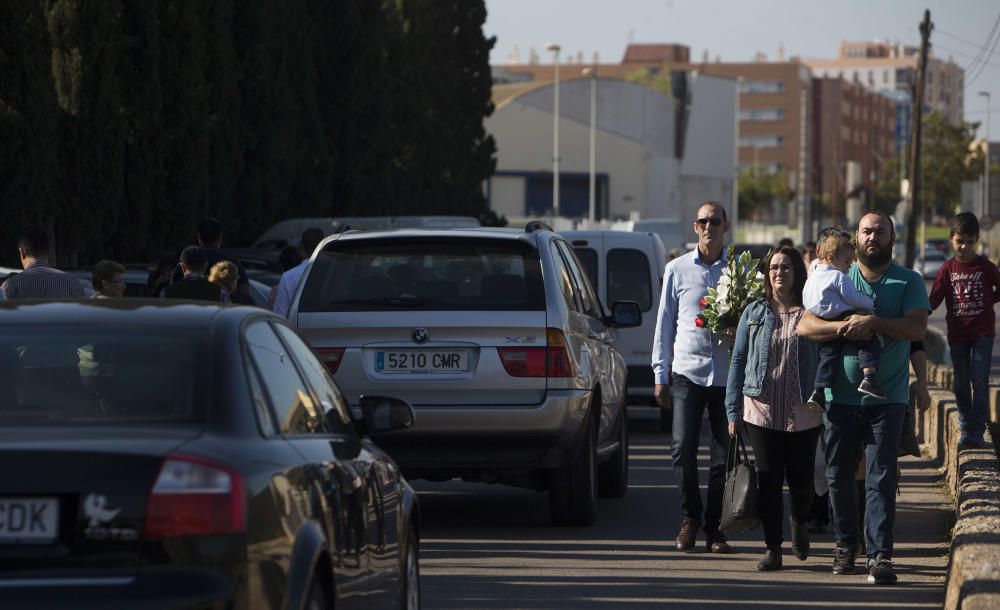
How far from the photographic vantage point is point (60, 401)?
17.0 ft

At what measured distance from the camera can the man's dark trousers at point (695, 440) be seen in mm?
10336

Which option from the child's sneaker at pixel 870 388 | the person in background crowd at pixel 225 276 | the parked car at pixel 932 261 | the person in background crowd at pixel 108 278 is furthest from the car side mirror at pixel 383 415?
the parked car at pixel 932 261

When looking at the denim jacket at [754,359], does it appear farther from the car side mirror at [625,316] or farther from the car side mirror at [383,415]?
the car side mirror at [383,415]

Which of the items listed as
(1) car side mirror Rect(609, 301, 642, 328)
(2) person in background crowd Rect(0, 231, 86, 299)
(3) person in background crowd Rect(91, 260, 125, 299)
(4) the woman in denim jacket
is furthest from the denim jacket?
(2) person in background crowd Rect(0, 231, 86, 299)

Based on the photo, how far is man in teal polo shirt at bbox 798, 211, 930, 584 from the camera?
A: 9.11 metres

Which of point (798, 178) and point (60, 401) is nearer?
point (60, 401)

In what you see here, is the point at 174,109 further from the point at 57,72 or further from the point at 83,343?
the point at 83,343

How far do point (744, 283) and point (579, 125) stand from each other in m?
97.9

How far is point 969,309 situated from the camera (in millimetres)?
15164

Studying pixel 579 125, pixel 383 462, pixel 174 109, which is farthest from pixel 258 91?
pixel 579 125

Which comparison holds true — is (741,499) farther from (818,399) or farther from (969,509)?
(969,509)

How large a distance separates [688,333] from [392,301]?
5.61 feet

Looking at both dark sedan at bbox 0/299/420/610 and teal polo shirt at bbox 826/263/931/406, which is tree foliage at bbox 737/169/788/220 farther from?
dark sedan at bbox 0/299/420/610

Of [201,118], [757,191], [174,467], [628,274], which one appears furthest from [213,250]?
[757,191]
